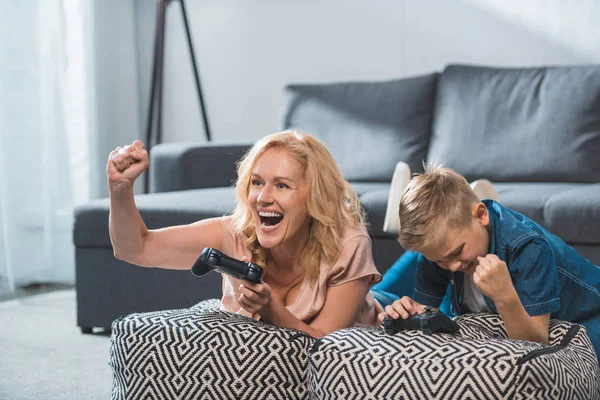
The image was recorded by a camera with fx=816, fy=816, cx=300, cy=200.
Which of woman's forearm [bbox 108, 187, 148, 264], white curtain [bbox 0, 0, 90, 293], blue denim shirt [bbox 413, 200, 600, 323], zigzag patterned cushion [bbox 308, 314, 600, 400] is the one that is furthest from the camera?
white curtain [bbox 0, 0, 90, 293]

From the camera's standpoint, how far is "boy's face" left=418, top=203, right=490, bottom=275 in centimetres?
159

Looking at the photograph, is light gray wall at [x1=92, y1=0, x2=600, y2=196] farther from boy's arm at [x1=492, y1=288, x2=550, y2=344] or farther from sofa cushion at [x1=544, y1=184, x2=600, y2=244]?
boy's arm at [x1=492, y1=288, x2=550, y2=344]

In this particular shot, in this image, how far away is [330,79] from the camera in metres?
4.05

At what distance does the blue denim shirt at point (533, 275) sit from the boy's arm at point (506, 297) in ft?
0.18

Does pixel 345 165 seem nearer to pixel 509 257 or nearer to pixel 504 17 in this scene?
pixel 504 17

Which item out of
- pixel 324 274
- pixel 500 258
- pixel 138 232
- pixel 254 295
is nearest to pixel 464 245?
pixel 500 258

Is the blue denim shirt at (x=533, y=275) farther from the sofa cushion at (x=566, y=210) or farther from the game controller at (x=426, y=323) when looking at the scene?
the sofa cushion at (x=566, y=210)

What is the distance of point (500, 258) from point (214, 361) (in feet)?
1.95

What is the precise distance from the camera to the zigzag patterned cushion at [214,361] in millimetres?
1513

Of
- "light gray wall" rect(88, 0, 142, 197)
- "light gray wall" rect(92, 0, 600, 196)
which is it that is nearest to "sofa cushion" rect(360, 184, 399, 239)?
"light gray wall" rect(92, 0, 600, 196)

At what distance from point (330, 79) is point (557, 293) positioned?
262 cm

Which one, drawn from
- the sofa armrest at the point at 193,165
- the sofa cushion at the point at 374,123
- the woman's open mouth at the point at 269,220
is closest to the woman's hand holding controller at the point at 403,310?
the woman's open mouth at the point at 269,220

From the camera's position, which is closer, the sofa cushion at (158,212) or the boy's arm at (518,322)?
the boy's arm at (518,322)

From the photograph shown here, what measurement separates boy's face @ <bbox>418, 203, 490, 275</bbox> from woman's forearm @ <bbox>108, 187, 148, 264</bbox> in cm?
61
